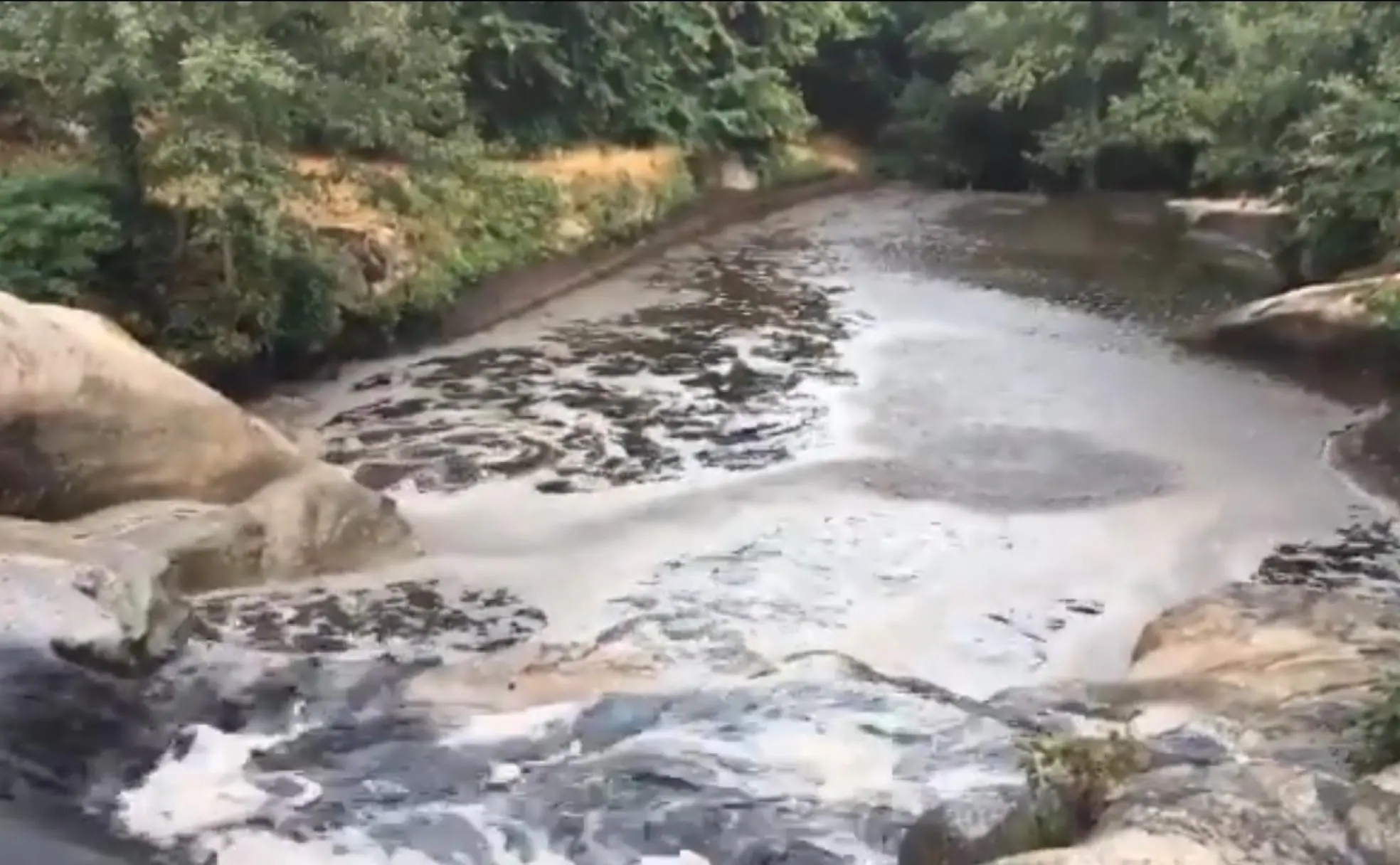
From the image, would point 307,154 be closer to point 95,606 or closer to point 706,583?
point 706,583

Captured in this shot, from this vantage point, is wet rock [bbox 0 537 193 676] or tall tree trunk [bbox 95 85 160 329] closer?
wet rock [bbox 0 537 193 676]

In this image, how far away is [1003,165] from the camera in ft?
84.7

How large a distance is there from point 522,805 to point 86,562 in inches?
106

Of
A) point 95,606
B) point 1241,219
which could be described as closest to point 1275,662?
point 95,606

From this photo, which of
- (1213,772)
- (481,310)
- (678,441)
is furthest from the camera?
(481,310)

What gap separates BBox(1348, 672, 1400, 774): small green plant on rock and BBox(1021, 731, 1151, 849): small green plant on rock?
0.82m

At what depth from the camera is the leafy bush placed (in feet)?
35.9

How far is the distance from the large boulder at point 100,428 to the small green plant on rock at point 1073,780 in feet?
16.9

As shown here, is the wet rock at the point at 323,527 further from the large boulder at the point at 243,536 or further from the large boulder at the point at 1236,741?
the large boulder at the point at 1236,741

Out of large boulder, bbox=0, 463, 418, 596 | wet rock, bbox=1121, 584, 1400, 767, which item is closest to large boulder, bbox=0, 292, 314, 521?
large boulder, bbox=0, 463, 418, 596

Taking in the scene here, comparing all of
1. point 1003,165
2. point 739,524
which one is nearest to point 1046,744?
point 739,524

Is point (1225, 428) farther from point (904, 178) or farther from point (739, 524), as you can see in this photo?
point (904, 178)

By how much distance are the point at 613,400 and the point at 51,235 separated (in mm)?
4087

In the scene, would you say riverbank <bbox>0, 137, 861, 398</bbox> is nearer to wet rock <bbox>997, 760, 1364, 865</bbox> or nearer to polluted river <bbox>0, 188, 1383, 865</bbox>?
polluted river <bbox>0, 188, 1383, 865</bbox>
